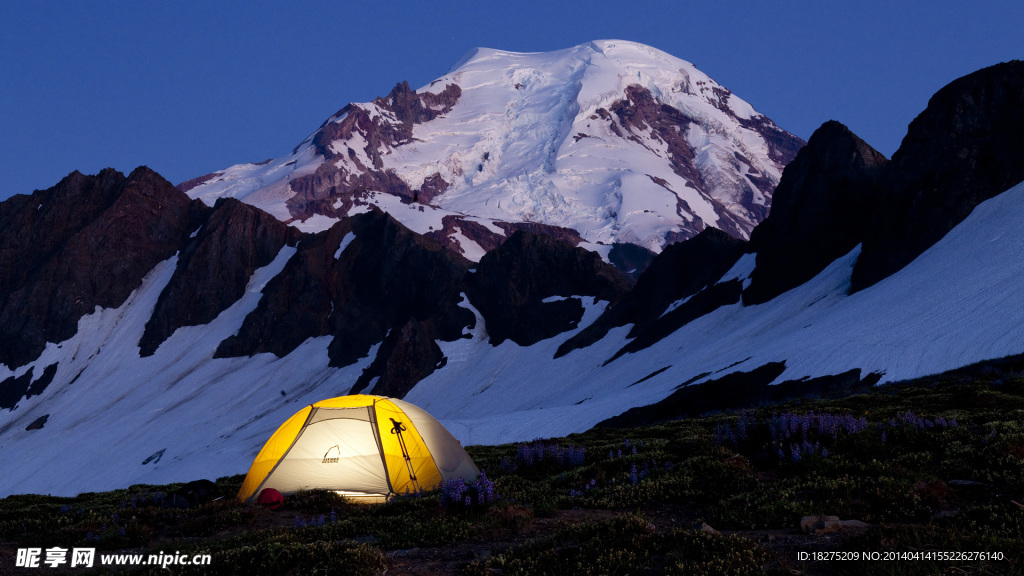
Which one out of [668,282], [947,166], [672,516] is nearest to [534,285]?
[668,282]

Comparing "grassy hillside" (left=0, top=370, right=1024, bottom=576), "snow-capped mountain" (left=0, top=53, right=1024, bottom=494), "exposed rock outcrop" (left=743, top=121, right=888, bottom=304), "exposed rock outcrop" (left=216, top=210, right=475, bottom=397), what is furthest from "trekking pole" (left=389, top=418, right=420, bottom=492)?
"exposed rock outcrop" (left=216, top=210, right=475, bottom=397)

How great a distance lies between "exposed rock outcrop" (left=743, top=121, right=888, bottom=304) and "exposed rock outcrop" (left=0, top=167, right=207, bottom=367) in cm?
15787

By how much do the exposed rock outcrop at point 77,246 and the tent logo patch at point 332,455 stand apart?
17815 cm

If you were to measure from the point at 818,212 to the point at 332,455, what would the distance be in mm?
81729

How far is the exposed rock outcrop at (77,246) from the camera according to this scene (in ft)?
548

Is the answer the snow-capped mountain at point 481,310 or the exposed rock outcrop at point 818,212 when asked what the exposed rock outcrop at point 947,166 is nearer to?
the snow-capped mountain at point 481,310

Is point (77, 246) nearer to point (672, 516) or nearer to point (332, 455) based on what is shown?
point (332, 455)

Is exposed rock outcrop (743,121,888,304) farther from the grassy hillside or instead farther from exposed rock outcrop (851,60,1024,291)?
the grassy hillside

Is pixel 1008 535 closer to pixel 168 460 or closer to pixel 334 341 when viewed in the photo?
pixel 168 460

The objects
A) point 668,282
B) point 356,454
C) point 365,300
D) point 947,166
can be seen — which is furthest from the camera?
point 365,300

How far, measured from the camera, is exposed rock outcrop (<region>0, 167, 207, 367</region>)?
548 ft

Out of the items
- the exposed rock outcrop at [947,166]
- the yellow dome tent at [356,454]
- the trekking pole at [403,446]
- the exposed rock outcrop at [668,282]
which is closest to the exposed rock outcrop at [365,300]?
the exposed rock outcrop at [668,282]

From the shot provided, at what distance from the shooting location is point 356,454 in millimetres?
18766

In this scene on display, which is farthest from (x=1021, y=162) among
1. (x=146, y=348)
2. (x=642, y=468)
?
(x=146, y=348)
